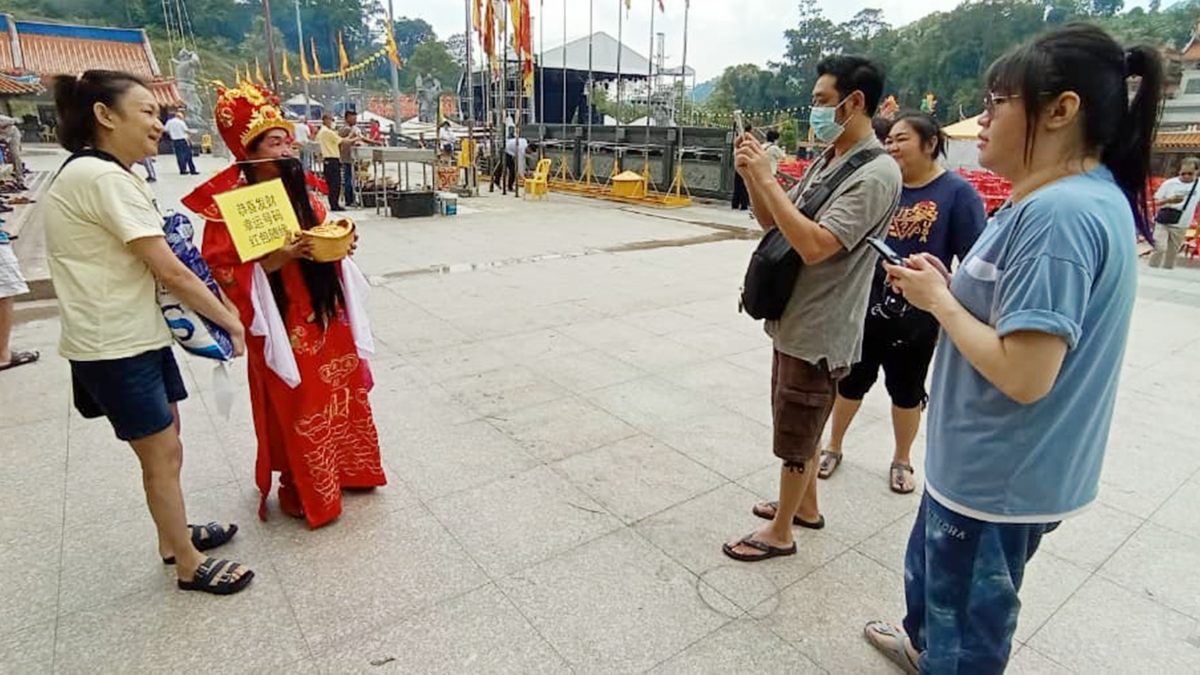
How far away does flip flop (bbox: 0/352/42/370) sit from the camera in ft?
12.3

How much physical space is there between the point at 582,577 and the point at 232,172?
172cm

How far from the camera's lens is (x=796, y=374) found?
199cm

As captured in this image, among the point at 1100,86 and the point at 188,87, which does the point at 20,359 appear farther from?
the point at 188,87

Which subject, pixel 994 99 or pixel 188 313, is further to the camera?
pixel 188 313

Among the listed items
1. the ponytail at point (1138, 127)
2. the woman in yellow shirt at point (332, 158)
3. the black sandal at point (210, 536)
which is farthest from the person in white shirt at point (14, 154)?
the ponytail at point (1138, 127)

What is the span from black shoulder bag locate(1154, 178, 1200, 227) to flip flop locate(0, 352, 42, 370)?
1038cm

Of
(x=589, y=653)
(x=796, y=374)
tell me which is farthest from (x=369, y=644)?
(x=796, y=374)

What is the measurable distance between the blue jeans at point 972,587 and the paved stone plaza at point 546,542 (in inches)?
18.0

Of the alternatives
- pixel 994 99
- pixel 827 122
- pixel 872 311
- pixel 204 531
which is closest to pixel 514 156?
pixel 872 311

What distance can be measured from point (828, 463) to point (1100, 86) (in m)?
2.01

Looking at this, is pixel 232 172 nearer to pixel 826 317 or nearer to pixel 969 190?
pixel 826 317

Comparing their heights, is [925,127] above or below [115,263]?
above

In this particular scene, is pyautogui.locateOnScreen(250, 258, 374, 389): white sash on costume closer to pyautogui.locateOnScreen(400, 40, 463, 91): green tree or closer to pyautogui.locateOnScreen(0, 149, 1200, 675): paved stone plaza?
pyautogui.locateOnScreen(0, 149, 1200, 675): paved stone plaza

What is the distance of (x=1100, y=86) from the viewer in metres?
1.06
